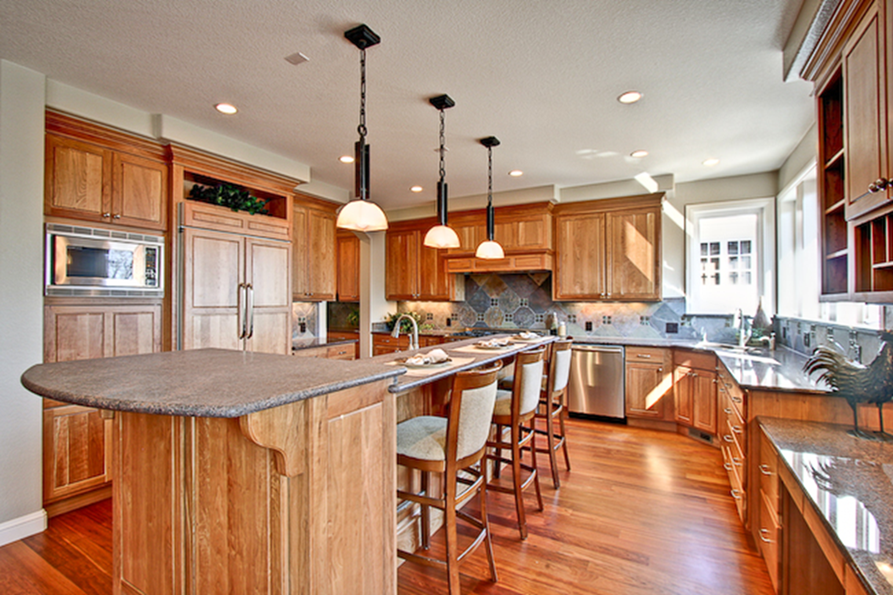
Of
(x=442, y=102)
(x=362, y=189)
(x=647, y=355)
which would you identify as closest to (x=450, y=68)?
(x=442, y=102)

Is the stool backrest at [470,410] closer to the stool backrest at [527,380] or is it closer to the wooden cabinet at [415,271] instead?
the stool backrest at [527,380]

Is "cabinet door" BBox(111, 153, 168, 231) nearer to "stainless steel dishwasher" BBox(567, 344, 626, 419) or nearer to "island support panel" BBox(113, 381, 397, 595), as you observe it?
"island support panel" BBox(113, 381, 397, 595)

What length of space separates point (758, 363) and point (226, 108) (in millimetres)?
4232

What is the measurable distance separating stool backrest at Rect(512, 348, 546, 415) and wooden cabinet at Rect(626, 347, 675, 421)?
7.83ft

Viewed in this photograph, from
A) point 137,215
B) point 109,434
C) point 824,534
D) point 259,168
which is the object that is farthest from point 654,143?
point 109,434

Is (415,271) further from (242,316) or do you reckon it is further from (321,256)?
(242,316)

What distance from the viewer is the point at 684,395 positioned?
4305mm

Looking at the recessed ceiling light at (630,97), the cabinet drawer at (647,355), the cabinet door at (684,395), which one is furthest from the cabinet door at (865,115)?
the cabinet drawer at (647,355)

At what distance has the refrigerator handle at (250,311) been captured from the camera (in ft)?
12.2

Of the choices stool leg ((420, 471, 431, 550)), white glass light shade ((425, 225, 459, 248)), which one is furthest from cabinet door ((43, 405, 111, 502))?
white glass light shade ((425, 225, 459, 248))

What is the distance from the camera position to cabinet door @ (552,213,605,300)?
16.5 ft

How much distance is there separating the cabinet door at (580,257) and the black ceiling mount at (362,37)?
11.7 ft

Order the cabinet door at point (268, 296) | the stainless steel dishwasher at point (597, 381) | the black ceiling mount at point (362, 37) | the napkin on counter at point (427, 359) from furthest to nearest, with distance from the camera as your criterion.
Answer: the stainless steel dishwasher at point (597, 381) < the cabinet door at point (268, 296) < the napkin on counter at point (427, 359) < the black ceiling mount at point (362, 37)

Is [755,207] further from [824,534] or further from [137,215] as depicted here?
[137,215]
